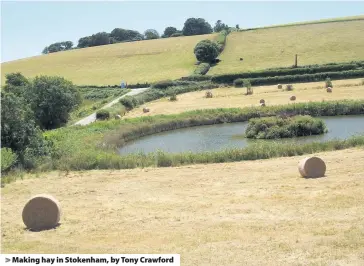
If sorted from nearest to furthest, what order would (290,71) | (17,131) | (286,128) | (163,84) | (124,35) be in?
(17,131)
(286,128)
(290,71)
(163,84)
(124,35)

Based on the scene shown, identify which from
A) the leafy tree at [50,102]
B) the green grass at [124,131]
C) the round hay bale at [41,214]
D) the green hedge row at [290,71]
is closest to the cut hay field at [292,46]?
the green hedge row at [290,71]

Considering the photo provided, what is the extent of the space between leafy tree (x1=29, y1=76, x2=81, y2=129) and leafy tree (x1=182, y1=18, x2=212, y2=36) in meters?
98.5

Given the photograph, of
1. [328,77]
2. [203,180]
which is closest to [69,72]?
[328,77]

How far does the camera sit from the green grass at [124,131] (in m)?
24.1

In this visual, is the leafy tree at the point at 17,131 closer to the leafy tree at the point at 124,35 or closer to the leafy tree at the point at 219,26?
the leafy tree at the point at 219,26

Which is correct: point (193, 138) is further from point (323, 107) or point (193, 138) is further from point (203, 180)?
point (203, 180)

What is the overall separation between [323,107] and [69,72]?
5877cm

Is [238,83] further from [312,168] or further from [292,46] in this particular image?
[312,168]

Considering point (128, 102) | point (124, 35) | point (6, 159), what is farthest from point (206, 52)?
point (124, 35)

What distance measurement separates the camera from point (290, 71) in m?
64.1

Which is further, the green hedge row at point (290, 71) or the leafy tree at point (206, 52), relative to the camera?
the leafy tree at point (206, 52)

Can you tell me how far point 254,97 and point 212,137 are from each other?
18.4 meters

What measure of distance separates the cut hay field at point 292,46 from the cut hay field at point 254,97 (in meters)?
13.4

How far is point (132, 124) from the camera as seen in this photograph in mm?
38312
